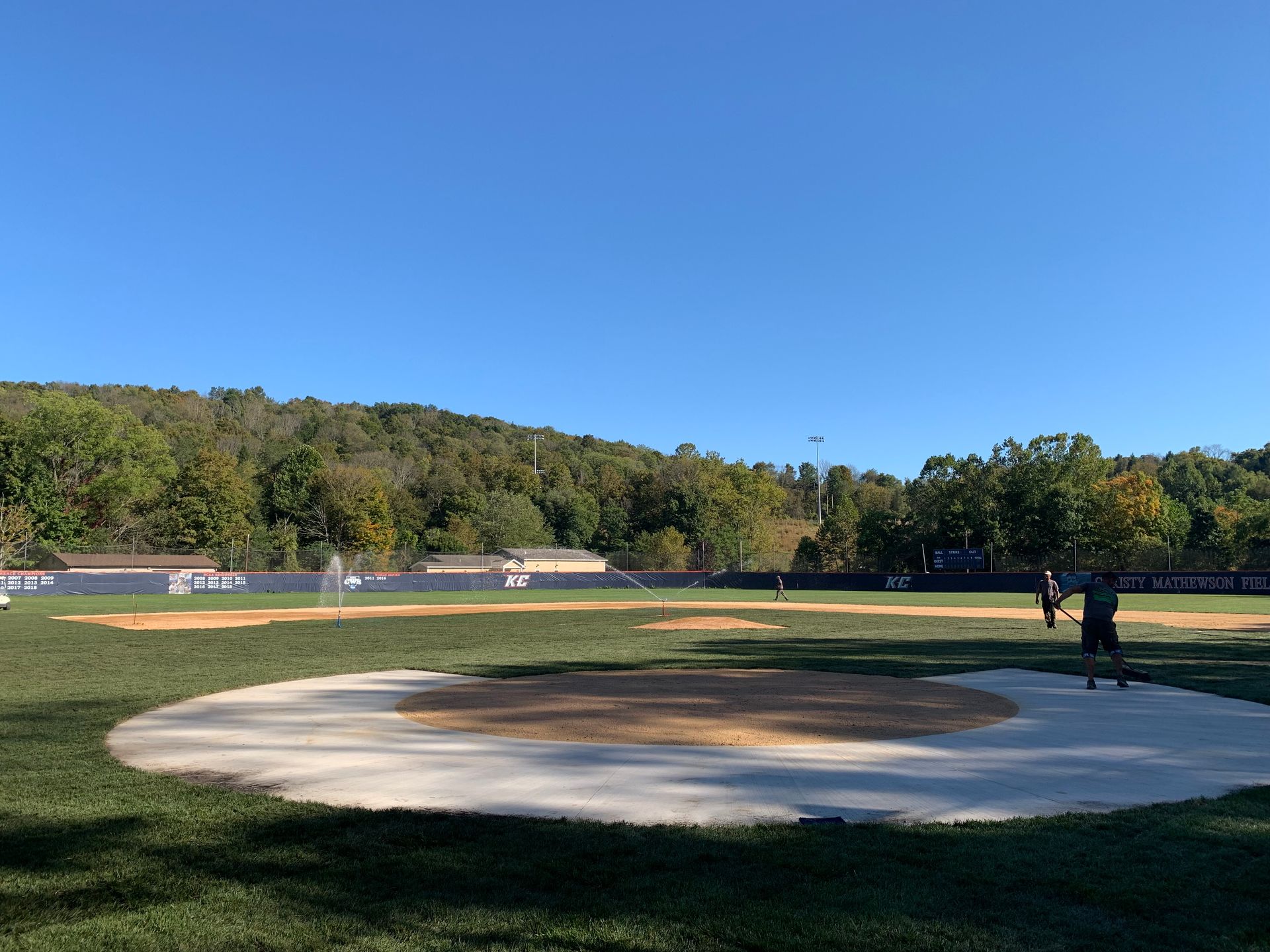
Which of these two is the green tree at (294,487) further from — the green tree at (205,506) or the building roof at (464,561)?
the building roof at (464,561)

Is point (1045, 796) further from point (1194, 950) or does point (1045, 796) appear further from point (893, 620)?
point (893, 620)

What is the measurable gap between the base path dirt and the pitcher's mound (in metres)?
9.03

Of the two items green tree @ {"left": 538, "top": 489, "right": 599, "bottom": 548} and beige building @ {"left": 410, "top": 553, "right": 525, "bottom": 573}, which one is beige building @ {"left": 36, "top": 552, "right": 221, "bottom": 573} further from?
green tree @ {"left": 538, "top": 489, "right": 599, "bottom": 548}

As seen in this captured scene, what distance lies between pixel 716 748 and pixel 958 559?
225 ft

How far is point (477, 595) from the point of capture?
59.9 metres

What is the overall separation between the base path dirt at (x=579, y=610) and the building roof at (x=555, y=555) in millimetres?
46524

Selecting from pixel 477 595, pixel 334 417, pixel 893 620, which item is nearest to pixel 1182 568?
pixel 893 620

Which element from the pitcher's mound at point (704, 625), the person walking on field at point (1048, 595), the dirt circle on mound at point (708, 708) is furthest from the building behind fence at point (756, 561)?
the dirt circle on mound at point (708, 708)

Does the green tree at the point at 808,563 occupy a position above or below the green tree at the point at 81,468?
below

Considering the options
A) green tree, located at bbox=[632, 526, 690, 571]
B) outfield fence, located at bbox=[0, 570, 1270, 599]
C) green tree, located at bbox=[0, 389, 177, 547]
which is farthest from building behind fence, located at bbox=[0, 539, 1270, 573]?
green tree, located at bbox=[0, 389, 177, 547]

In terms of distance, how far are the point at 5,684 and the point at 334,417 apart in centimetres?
13816

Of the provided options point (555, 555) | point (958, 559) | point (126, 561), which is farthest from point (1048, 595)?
point (555, 555)

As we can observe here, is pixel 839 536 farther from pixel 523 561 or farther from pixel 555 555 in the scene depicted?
pixel 523 561

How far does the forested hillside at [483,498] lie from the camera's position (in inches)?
3189
